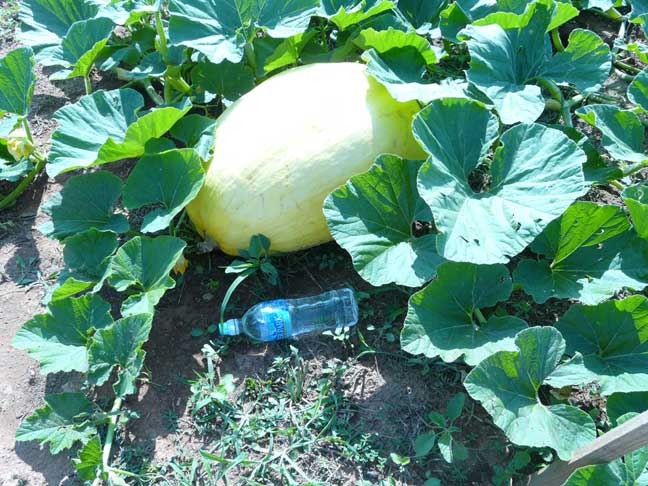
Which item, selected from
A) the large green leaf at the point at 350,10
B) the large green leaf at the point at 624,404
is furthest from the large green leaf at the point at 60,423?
the large green leaf at the point at 350,10

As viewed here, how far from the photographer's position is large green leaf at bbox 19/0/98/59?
2811 mm

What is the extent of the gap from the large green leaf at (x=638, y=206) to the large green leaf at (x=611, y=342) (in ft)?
0.89

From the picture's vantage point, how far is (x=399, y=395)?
218 cm

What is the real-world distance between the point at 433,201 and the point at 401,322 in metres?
0.58

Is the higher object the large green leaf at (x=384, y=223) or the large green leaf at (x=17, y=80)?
the large green leaf at (x=17, y=80)

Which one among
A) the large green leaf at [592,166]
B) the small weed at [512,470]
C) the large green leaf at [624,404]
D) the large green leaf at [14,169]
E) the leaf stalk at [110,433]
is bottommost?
the small weed at [512,470]

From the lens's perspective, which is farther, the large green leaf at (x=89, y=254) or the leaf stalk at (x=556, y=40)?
the leaf stalk at (x=556, y=40)

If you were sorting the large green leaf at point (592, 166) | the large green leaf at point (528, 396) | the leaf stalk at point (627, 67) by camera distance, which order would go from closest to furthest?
the large green leaf at point (528, 396)
the large green leaf at point (592, 166)
the leaf stalk at point (627, 67)

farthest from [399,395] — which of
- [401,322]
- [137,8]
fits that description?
[137,8]

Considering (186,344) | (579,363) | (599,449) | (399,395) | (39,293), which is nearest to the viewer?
(599,449)

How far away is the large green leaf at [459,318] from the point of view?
6.42ft

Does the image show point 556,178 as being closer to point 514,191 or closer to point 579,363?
point 514,191

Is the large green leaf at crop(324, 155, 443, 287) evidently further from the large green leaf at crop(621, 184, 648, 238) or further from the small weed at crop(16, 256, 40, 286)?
the small weed at crop(16, 256, 40, 286)

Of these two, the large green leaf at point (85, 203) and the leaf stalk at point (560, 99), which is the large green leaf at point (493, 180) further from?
the large green leaf at point (85, 203)
